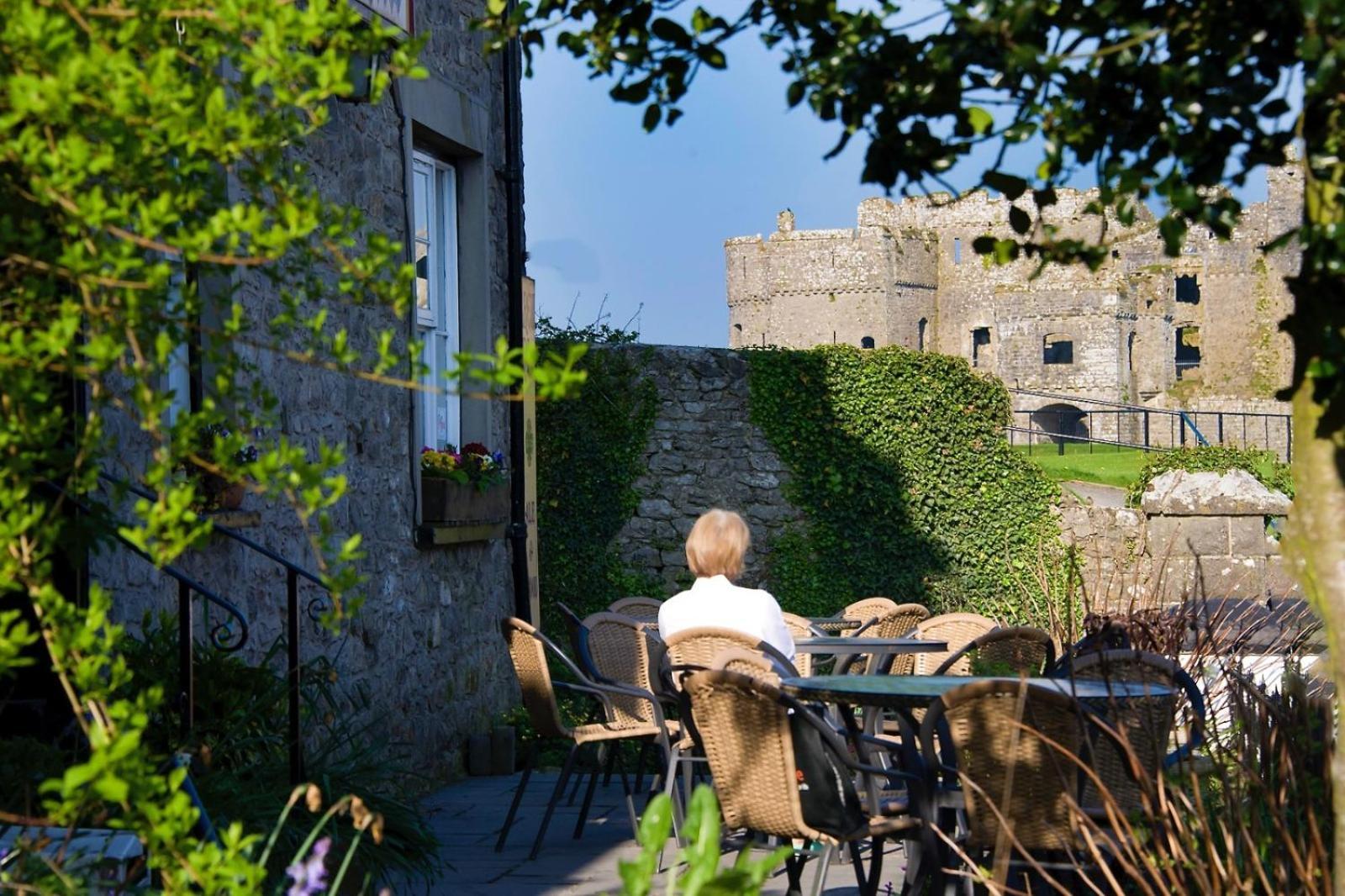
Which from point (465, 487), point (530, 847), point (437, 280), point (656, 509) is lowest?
point (530, 847)

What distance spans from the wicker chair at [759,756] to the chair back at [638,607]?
4.06 metres

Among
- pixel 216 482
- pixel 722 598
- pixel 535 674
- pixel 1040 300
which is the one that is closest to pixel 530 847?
pixel 535 674

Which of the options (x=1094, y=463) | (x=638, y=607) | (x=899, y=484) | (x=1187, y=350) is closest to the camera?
(x=638, y=607)

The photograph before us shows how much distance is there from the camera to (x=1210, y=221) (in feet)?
7.86

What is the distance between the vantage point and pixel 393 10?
7.56 metres

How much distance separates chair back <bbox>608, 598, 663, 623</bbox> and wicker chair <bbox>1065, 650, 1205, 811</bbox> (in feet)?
12.5

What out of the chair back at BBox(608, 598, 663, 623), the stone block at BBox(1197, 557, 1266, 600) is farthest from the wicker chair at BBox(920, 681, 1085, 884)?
the stone block at BBox(1197, 557, 1266, 600)

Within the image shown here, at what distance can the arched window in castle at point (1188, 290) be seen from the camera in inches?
1991

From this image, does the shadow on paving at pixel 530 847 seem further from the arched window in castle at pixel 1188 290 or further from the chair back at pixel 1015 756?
the arched window in castle at pixel 1188 290

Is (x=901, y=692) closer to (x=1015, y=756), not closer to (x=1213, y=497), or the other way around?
(x=1015, y=756)

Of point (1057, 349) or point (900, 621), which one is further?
point (1057, 349)

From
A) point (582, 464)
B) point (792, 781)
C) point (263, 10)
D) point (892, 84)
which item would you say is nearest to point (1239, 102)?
point (892, 84)

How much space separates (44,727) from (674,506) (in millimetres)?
7708

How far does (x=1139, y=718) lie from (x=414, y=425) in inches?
185
